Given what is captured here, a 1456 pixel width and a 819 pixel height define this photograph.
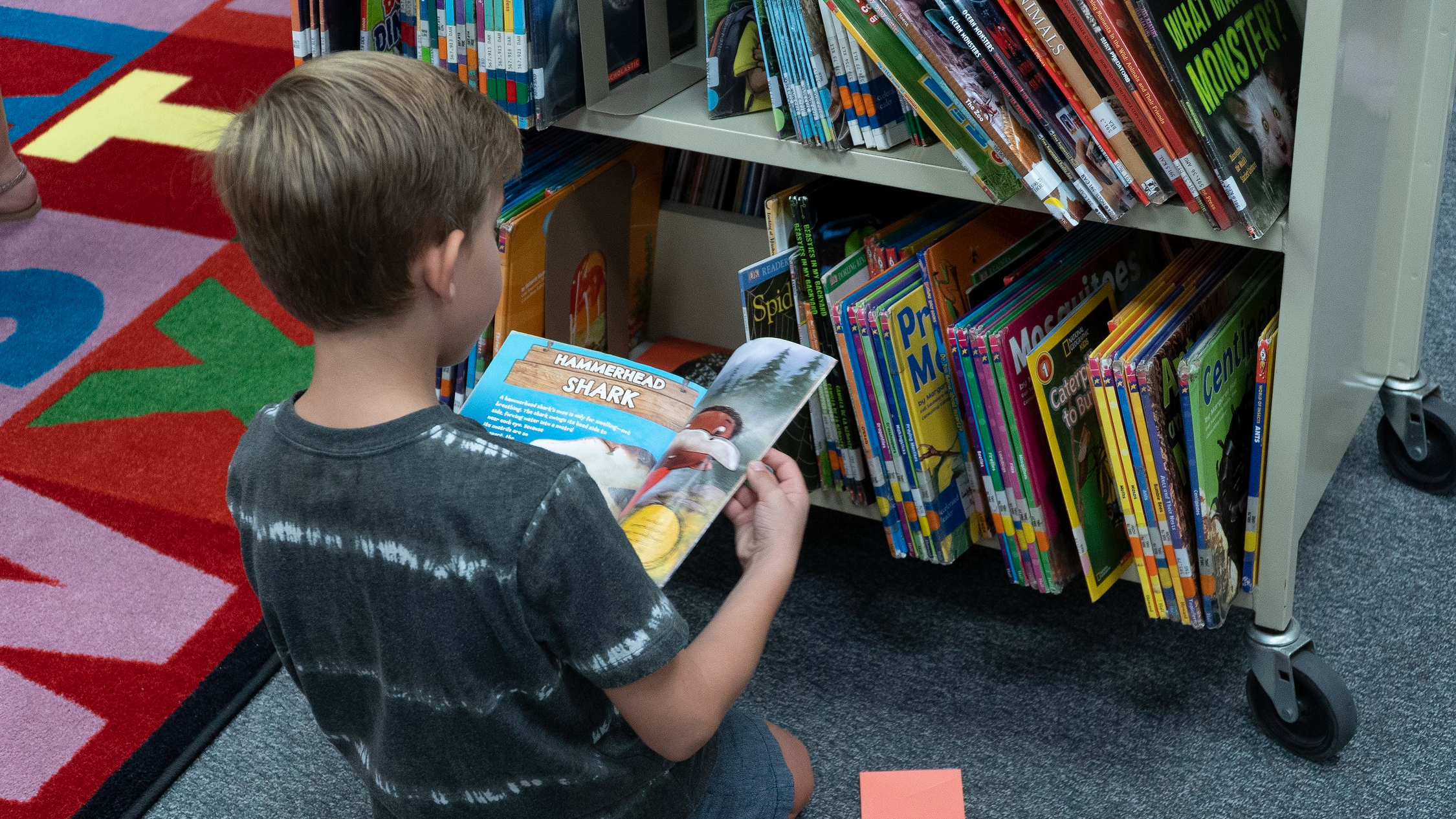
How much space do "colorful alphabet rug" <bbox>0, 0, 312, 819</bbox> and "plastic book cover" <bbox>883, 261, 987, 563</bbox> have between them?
1.92 feet

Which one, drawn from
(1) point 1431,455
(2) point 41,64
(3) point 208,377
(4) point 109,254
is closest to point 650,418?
(1) point 1431,455

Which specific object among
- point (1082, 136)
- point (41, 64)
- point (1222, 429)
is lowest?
point (41, 64)

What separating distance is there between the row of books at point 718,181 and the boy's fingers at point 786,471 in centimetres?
56

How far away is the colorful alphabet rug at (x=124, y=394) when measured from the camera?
1.43m

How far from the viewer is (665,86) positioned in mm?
1287

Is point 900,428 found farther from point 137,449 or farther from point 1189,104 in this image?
point 137,449

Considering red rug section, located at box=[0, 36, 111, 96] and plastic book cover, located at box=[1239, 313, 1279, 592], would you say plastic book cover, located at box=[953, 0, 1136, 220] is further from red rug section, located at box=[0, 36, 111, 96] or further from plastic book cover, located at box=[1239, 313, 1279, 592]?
red rug section, located at box=[0, 36, 111, 96]

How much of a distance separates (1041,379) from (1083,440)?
0.10 m

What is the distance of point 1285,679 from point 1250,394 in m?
0.27

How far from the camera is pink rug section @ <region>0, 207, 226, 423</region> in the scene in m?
2.13

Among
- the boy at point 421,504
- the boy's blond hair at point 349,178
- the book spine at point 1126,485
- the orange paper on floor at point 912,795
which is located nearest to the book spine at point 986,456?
the book spine at point 1126,485

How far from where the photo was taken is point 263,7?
300 centimetres

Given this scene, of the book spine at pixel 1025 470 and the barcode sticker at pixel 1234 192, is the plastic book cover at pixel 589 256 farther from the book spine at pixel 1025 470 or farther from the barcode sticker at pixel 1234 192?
the barcode sticker at pixel 1234 192

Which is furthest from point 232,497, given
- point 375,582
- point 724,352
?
point 724,352
